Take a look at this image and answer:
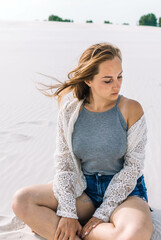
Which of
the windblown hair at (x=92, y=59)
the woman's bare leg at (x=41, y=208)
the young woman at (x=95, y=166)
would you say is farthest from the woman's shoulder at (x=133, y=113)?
the woman's bare leg at (x=41, y=208)

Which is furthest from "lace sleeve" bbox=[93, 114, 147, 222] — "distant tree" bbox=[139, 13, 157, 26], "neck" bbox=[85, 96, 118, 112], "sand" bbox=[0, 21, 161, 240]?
"distant tree" bbox=[139, 13, 157, 26]

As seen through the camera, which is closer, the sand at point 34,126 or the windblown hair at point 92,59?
the windblown hair at point 92,59

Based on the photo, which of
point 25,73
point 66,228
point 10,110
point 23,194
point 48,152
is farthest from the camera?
point 25,73

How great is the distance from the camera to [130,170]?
3.05 meters

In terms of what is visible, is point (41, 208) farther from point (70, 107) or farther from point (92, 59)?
point (92, 59)

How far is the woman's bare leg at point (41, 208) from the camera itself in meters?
2.99

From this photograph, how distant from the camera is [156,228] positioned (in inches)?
127

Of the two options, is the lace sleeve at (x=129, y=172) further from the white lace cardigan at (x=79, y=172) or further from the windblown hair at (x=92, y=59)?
the windblown hair at (x=92, y=59)

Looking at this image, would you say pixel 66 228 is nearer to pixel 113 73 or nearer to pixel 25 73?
pixel 113 73

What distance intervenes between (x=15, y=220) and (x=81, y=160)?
88 centimetres

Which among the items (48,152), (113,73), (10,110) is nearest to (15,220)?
(113,73)

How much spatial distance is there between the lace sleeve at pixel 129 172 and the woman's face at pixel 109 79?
0.35 metres

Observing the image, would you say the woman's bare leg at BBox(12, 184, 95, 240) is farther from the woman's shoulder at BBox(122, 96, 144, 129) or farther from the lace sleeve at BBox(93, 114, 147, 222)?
the woman's shoulder at BBox(122, 96, 144, 129)

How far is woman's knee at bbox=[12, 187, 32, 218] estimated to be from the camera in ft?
9.91
